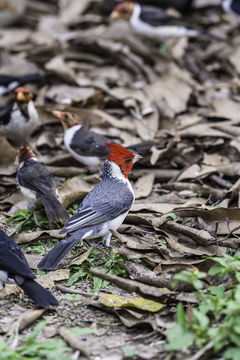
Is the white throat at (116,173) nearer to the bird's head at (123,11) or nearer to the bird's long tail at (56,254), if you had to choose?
the bird's long tail at (56,254)

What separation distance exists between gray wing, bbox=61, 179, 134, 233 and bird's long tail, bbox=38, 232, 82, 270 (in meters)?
0.09

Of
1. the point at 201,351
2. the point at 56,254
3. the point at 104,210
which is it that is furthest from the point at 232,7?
the point at 201,351

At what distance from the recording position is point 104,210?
5.25m

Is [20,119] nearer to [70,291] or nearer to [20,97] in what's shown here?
[20,97]

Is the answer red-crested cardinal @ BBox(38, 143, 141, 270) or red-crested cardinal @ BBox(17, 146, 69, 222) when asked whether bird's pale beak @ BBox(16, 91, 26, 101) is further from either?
red-crested cardinal @ BBox(38, 143, 141, 270)

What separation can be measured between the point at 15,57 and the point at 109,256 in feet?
18.0

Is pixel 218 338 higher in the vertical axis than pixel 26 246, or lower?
higher

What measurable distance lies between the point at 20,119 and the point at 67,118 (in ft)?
2.09

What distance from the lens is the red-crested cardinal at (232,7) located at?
387 inches

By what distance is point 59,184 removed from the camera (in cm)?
668

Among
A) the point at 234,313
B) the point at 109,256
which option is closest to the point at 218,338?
the point at 234,313

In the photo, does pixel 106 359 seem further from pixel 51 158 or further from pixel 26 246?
pixel 51 158

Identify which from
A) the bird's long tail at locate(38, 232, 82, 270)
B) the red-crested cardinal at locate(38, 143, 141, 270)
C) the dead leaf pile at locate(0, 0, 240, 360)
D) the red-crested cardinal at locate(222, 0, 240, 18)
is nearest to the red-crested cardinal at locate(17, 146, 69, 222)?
the dead leaf pile at locate(0, 0, 240, 360)

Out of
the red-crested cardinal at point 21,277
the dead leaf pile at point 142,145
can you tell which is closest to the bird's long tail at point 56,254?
the dead leaf pile at point 142,145
